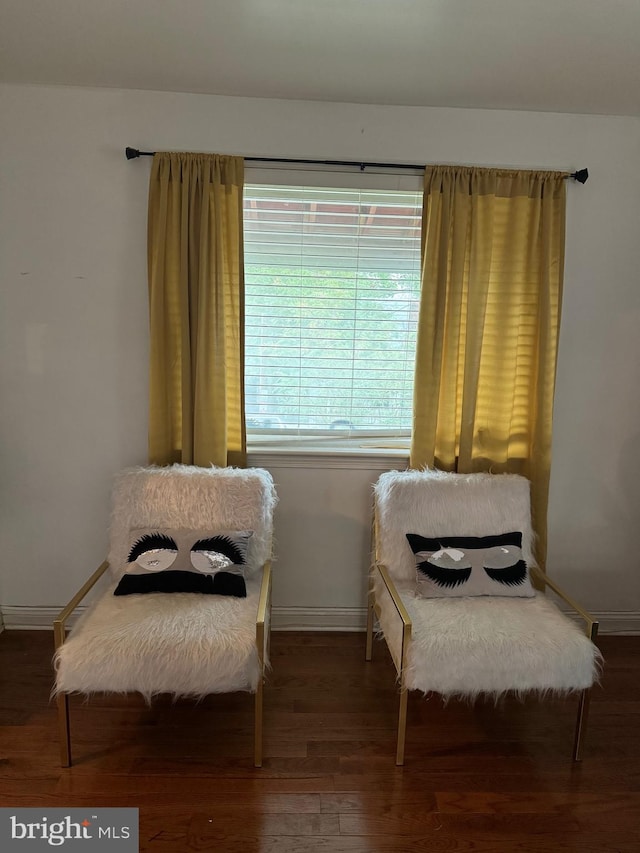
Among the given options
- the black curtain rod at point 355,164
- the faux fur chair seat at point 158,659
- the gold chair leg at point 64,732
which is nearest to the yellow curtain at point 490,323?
the black curtain rod at point 355,164

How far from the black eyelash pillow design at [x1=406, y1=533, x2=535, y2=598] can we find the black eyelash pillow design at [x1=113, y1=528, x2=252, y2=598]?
0.77 m

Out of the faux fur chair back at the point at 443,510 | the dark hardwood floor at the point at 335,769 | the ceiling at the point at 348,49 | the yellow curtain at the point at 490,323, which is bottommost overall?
the dark hardwood floor at the point at 335,769

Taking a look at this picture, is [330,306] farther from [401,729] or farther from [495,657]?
[401,729]

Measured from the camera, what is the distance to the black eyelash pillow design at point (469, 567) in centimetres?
228

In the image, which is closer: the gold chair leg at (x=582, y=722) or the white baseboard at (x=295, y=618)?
the gold chair leg at (x=582, y=722)

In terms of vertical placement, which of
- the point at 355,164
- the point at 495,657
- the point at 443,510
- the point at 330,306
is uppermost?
the point at 355,164

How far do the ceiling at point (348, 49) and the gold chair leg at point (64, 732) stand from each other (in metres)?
2.45

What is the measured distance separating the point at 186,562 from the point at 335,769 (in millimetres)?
970

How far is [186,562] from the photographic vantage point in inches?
88.7

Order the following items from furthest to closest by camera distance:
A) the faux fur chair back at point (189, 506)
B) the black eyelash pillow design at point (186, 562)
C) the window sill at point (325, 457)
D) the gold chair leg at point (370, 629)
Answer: the window sill at point (325, 457) → the gold chair leg at point (370, 629) → the faux fur chair back at point (189, 506) → the black eyelash pillow design at point (186, 562)

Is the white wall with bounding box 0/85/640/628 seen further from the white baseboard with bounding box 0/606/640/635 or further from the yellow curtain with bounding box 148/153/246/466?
the yellow curtain with bounding box 148/153/246/466

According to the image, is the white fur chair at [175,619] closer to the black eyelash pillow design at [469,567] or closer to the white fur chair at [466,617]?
the white fur chair at [466,617]

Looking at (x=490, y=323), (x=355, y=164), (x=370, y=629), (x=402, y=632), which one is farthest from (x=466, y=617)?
(x=355, y=164)

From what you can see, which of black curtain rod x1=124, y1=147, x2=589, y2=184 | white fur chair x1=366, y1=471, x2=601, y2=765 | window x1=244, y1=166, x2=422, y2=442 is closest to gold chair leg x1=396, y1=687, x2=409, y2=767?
white fur chair x1=366, y1=471, x2=601, y2=765
